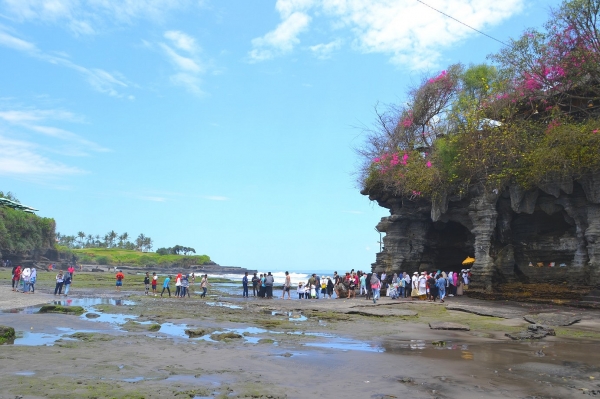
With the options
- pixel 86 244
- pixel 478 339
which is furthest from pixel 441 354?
pixel 86 244

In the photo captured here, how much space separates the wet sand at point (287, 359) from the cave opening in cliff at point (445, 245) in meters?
13.8

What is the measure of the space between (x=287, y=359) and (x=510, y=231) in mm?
19923

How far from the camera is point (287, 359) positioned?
33.2 feet

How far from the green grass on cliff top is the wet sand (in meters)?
104

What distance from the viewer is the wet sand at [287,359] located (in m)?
7.62

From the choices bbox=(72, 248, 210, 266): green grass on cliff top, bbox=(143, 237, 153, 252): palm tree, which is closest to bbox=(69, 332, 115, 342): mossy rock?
bbox=(72, 248, 210, 266): green grass on cliff top

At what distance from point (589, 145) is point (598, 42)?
4405mm

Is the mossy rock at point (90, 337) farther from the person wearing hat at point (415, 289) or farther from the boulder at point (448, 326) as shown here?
the person wearing hat at point (415, 289)

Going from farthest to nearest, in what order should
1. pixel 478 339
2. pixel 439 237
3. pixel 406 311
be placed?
A: pixel 439 237, pixel 406 311, pixel 478 339

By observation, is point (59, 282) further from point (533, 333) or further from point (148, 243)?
point (148, 243)

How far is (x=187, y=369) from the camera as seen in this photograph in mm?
8844

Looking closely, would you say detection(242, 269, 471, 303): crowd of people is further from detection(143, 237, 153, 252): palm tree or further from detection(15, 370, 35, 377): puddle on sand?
detection(143, 237, 153, 252): palm tree

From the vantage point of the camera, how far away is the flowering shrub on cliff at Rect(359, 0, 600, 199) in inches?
824

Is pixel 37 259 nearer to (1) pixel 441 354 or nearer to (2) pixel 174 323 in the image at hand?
(2) pixel 174 323
